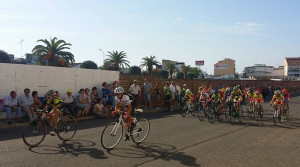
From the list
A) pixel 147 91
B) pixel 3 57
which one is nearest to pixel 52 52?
pixel 3 57

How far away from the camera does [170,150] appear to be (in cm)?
782

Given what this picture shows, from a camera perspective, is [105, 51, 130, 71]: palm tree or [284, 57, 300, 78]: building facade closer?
[105, 51, 130, 71]: palm tree

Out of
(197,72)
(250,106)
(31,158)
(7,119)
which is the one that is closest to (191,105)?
(250,106)

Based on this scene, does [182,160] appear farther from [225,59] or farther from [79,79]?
[225,59]

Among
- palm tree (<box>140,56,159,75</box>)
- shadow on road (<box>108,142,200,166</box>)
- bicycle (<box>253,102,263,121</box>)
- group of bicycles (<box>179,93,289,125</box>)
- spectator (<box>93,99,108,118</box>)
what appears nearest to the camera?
shadow on road (<box>108,142,200,166</box>)

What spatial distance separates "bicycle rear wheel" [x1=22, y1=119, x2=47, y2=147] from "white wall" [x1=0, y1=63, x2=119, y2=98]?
499 centimetres

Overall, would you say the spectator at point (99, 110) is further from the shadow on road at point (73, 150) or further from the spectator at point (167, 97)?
the shadow on road at point (73, 150)

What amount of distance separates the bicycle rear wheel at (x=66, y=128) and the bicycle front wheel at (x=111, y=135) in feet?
5.79

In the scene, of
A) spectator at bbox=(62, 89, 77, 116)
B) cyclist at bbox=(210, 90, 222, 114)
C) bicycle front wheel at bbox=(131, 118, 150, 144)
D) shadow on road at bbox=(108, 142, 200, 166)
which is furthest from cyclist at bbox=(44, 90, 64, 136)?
cyclist at bbox=(210, 90, 222, 114)

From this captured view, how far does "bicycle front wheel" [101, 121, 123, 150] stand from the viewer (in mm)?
7594

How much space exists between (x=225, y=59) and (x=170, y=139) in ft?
362

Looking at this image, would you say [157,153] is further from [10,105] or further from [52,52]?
[52,52]

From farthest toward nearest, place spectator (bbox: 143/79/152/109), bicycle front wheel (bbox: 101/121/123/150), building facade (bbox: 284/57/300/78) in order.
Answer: building facade (bbox: 284/57/300/78)
spectator (bbox: 143/79/152/109)
bicycle front wheel (bbox: 101/121/123/150)

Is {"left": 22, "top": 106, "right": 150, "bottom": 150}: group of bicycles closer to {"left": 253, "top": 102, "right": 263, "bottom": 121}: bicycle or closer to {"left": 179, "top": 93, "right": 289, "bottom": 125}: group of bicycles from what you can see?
{"left": 179, "top": 93, "right": 289, "bottom": 125}: group of bicycles
